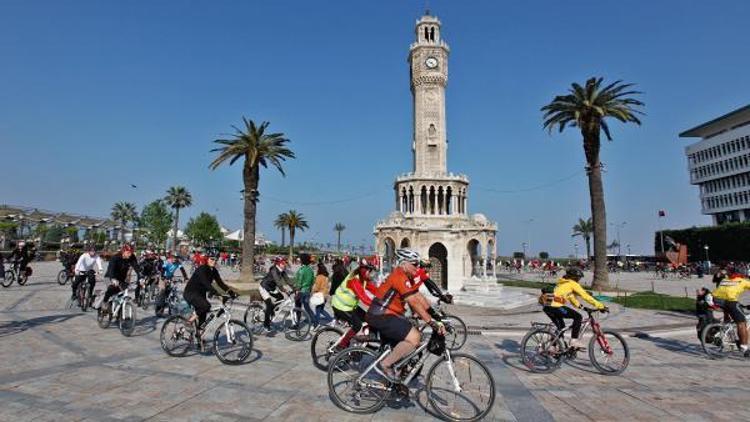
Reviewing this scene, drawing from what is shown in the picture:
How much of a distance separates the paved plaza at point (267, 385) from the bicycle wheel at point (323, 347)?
0.31 meters

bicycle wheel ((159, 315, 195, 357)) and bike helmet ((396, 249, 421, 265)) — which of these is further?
bicycle wheel ((159, 315, 195, 357))

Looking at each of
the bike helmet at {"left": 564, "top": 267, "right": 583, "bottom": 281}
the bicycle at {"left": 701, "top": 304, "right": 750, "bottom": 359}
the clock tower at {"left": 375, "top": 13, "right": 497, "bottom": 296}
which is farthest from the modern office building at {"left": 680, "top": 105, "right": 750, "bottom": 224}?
the bike helmet at {"left": 564, "top": 267, "right": 583, "bottom": 281}

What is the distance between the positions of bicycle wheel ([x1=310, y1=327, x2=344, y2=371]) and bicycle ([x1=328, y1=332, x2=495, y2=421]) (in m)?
2.02

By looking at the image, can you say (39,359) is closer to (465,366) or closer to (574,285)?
(465,366)

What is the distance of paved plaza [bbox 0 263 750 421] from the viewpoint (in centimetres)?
572

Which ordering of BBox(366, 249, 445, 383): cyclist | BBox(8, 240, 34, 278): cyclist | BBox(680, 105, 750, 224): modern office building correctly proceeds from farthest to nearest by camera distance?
BBox(680, 105, 750, 224): modern office building → BBox(8, 240, 34, 278): cyclist → BBox(366, 249, 445, 383): cyclist

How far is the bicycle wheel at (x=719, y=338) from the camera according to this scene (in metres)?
9.52

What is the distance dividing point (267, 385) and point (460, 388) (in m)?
3.28

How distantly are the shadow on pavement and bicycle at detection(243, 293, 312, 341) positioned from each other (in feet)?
18.1

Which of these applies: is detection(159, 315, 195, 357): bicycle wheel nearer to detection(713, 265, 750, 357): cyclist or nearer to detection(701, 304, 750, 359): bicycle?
detection(701, 304, 750, 359): bicycle

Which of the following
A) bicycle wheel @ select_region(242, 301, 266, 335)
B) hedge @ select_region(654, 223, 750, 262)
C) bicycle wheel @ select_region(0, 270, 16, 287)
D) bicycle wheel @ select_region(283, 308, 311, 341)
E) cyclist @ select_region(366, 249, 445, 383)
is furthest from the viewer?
hedge @ select_region(654, 223, 750, 262)

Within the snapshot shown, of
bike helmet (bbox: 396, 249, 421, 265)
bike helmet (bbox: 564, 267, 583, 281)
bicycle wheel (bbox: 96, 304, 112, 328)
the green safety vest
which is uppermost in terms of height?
bike helmet (bbox: 396, 249, 421, 265)

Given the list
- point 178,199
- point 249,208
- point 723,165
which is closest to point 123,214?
point 178,199

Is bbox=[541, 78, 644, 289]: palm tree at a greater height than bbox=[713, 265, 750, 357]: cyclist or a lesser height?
greater
